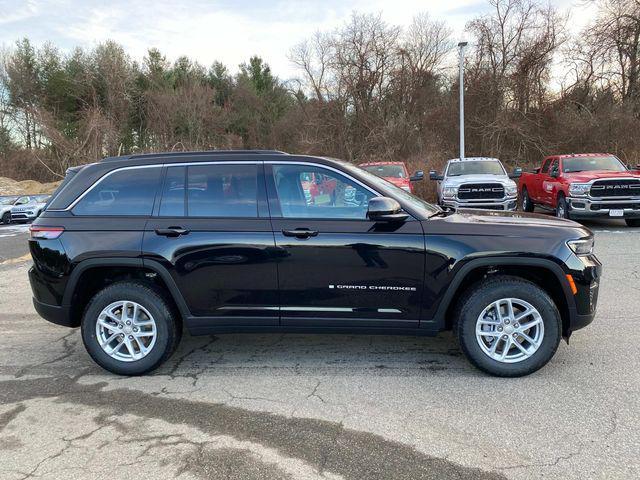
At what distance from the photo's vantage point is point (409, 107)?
31984mm

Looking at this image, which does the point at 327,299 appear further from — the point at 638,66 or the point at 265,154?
the point at 638,66

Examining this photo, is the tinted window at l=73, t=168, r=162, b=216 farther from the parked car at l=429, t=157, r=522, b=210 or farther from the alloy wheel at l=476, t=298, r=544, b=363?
the parked car at l=429, t=157, r=522, b=210

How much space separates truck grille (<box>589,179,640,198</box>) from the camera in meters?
11.4

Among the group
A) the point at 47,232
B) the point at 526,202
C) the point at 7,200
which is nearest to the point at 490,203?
the point at 526,202

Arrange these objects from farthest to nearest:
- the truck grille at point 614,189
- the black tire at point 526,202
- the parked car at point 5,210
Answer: the parked car at point 5,210, the black tire at point 526,202, the truck grille at point 614,189

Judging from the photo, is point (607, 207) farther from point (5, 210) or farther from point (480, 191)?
point (5, 210)

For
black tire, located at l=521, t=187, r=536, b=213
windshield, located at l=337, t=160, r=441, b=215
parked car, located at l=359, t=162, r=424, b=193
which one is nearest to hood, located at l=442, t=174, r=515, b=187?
parked car, located at l=359, t=162, r=424, b=193

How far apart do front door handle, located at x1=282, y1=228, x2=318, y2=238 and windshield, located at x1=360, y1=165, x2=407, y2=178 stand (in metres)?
10.5

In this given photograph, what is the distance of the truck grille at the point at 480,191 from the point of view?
12.8 meters

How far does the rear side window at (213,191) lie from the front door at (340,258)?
200mm

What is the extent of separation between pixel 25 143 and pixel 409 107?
32.5 metres

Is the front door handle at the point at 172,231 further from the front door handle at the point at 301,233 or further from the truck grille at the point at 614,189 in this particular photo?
the truck grille at the point at 614,189

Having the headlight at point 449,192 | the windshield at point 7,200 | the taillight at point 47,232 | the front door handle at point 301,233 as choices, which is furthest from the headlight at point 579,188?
the windshield at point 7,200

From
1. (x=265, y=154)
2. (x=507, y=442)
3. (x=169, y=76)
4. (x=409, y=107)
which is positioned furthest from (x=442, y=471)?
(x=169, y=76)
